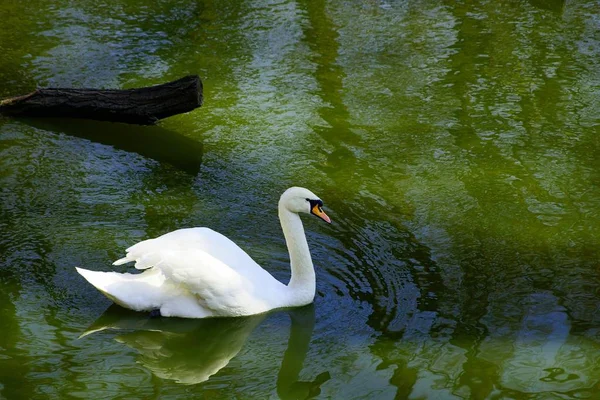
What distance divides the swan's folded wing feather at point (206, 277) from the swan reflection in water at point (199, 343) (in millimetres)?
162

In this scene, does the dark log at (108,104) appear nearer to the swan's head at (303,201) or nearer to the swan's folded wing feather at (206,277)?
the swan's head at (303,201)

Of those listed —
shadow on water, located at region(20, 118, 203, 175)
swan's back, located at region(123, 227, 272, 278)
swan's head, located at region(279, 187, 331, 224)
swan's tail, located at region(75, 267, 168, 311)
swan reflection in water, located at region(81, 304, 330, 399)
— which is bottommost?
shadow on water, located at region(20, 118, 203, 175)

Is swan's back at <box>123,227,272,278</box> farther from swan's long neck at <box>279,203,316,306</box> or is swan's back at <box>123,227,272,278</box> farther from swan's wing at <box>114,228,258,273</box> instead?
swan's long neck at <box>279,203,316,306</box>

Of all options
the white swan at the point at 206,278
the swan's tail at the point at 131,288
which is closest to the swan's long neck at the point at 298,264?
the white swan at the point at 206,278

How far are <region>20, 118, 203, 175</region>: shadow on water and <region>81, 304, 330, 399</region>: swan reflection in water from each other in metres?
2.82

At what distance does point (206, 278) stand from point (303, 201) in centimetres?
88

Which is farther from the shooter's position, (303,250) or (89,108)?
(89,108)

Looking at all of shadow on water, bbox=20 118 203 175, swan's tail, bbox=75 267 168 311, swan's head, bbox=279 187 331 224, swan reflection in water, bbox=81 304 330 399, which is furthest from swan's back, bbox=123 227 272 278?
shadow on water, bbox=20 118 203 175

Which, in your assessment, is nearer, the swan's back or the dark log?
the swan's back

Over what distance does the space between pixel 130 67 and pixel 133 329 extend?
5.69 metres

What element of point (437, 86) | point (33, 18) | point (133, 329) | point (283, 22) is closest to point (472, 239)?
point (133, 329)

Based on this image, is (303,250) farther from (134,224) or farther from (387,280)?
(134,224)

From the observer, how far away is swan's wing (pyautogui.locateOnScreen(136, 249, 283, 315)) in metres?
6.00

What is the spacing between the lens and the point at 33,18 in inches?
506
